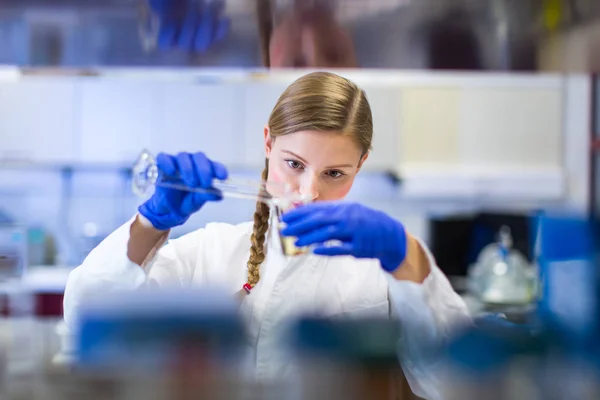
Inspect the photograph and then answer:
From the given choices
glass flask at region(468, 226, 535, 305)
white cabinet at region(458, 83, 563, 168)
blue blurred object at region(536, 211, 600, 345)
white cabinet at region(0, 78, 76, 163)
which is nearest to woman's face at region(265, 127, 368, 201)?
blue blurred object at region(536, 211, 600, 345)

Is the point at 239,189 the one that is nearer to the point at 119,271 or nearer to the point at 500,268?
the point at 119,271

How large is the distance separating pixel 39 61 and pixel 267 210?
1.02 feet

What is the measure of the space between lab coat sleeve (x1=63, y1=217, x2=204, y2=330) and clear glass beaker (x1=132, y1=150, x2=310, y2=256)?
5cm

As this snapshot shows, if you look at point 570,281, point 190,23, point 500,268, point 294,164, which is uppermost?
point 190,23

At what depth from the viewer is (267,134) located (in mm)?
723

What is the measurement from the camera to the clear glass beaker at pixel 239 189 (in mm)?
636

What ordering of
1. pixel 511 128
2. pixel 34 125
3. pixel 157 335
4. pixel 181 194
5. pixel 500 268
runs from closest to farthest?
1. pixel 157 335
2. pixel 181 194
3. pixel 500 268
4. pixel 34 125
5. pixel 511 128

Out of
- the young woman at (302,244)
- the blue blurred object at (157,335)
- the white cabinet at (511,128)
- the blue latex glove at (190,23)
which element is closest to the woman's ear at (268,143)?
the young woman at (302,244)

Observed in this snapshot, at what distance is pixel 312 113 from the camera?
0.67m

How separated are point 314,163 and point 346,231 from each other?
11cm

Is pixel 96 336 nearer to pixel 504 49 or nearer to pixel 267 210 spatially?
pixel 267 210

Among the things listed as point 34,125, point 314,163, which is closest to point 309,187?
point 314,163

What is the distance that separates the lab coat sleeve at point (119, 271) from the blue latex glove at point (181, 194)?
24 mm

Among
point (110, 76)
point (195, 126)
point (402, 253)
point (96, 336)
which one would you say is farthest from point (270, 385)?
point (195, 126)
